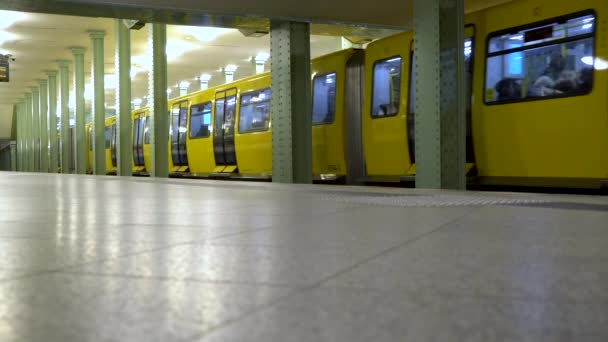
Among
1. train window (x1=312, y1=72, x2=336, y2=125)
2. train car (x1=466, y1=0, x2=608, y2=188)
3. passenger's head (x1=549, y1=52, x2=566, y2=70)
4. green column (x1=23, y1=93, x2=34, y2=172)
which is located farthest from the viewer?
green column (x1=23, y1=93, x2=34, y2=172)

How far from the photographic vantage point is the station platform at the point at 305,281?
1088mm

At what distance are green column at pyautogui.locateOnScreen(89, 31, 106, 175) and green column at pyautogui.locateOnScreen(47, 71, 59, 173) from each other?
1019 cm

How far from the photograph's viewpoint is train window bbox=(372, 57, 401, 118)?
433 inches

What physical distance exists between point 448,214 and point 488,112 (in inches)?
237

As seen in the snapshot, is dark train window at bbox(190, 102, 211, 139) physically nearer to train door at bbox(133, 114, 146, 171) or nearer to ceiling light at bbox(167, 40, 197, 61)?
train door at bbox(133, 114, 146, 171)

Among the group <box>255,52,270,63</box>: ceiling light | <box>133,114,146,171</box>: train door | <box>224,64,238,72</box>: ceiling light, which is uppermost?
<box>255,52,270,63</box>: ceiling light

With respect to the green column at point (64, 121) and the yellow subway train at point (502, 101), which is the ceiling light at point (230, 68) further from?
the yellow subway train at point (502, 101)

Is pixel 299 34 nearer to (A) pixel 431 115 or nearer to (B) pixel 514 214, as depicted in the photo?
(A) pixel 431 115

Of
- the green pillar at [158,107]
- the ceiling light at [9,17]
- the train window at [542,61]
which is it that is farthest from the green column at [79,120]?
the train window at [542,61]

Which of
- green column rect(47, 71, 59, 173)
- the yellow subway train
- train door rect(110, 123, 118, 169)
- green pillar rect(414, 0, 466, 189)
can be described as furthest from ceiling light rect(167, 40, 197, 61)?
green pillar rect(414, 0, 466, 189)

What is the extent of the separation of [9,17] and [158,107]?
995cm

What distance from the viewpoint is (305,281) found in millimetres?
1563

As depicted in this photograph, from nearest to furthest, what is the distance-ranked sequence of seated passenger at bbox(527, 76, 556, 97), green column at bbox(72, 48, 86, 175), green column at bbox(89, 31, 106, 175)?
seated passenger at bbox(527, 76, 556, 97) < green column at bbox(89, 31, 106, 175) < green column at bbox(72, 48, 86, 175)

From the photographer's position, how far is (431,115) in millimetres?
9125
